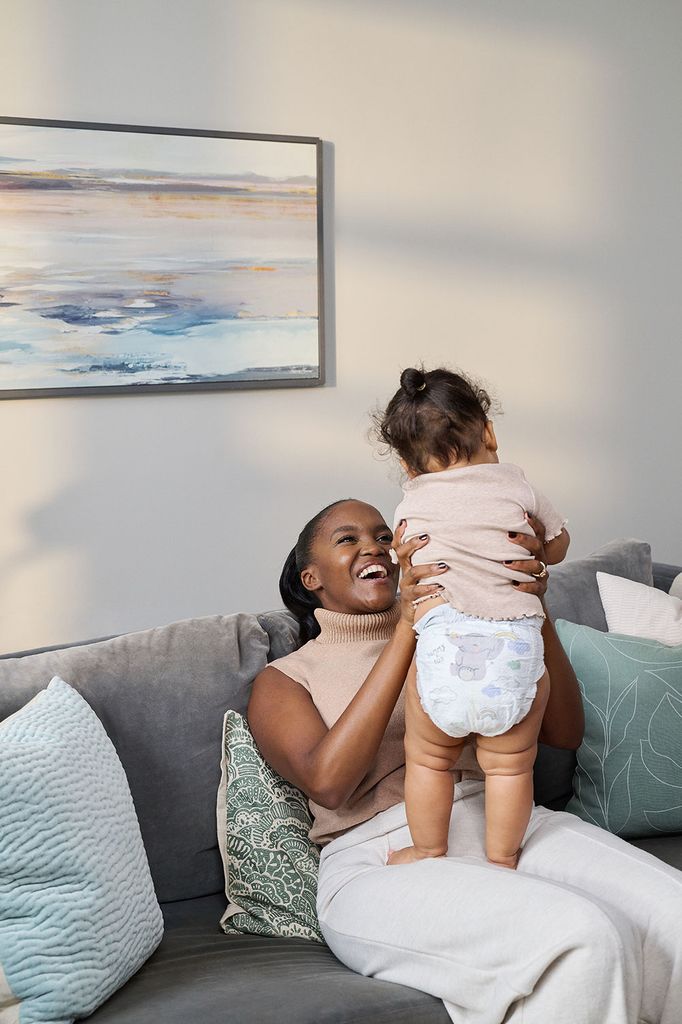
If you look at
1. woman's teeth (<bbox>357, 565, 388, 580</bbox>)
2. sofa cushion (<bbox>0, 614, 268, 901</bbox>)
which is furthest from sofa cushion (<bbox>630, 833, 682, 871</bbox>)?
sofa cushion (<bbox>0, 614, 268, 901</bbox>)

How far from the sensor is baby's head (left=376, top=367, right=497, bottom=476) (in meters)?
1.70

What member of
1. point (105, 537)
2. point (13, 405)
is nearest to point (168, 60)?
point (13, 405)

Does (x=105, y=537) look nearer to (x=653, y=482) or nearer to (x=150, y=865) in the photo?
(x=150, y=865)

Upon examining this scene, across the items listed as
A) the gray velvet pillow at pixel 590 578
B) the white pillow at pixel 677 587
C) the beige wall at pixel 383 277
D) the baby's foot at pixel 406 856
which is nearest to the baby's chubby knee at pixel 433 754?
the baby's foot at pixel 406 856

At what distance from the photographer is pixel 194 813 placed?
1.84m

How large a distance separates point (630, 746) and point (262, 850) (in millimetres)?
760

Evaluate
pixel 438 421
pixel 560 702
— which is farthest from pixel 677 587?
pixel 438 421

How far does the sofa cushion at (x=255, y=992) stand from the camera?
143 centimetres

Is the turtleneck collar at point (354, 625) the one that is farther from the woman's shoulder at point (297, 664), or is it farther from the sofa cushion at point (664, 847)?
the sofa cushion at point (664, 847)

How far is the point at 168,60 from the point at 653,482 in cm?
228

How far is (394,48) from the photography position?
3416 millimetres

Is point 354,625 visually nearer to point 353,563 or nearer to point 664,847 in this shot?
point 353,563

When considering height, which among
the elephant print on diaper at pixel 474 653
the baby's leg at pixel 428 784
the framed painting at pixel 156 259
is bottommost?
the baby's leg at pixel 428 784

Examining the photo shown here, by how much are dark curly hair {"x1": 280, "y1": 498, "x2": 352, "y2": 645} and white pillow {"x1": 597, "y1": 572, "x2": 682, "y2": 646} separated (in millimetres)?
680
